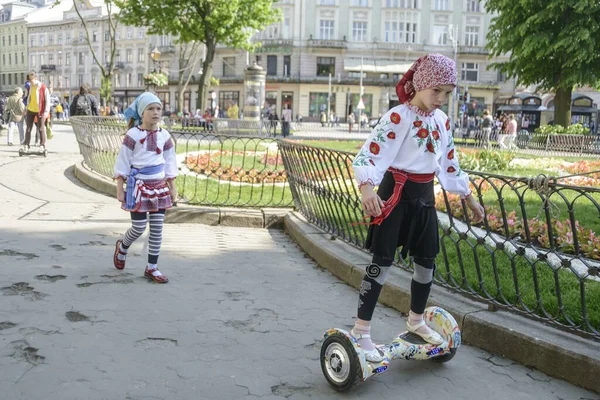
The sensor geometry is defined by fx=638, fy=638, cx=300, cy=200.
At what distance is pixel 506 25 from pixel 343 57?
3072 cm

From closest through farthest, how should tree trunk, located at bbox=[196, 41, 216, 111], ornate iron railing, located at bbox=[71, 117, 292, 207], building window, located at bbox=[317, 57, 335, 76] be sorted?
ornate iron railing, located at bbox=[71, 117, 292, 207]
tree trunk, located at bbox=[196, 41, 216, 111]
building window, located at bbox=[317, 57, 335, 76]

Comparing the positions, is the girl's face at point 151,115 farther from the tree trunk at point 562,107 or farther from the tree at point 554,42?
the tree trunk at point 562,107

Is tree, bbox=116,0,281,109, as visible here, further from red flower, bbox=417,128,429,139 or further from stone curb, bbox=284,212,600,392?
red flower, bbox=417,128,429,139

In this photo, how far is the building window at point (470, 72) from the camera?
59094 millimetres

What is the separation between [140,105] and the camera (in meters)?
5.30

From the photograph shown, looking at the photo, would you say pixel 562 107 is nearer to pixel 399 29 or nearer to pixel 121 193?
pixel 121 193

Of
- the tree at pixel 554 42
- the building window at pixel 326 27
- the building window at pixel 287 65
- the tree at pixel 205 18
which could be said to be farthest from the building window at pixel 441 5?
the tree at pixel 554 42

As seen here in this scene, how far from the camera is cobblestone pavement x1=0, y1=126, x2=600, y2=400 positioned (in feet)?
10.8

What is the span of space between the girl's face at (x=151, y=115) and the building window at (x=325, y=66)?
54.9m

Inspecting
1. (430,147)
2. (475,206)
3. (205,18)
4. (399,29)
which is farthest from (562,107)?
(399,29)

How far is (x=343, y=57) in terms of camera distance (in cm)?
5862

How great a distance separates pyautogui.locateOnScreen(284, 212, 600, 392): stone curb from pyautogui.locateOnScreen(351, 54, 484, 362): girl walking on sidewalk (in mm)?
764

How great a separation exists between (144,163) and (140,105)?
0.49 meters

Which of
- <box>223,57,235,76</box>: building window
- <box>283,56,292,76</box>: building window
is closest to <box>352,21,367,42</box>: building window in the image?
<box>283,56,292,76</box>: building window
